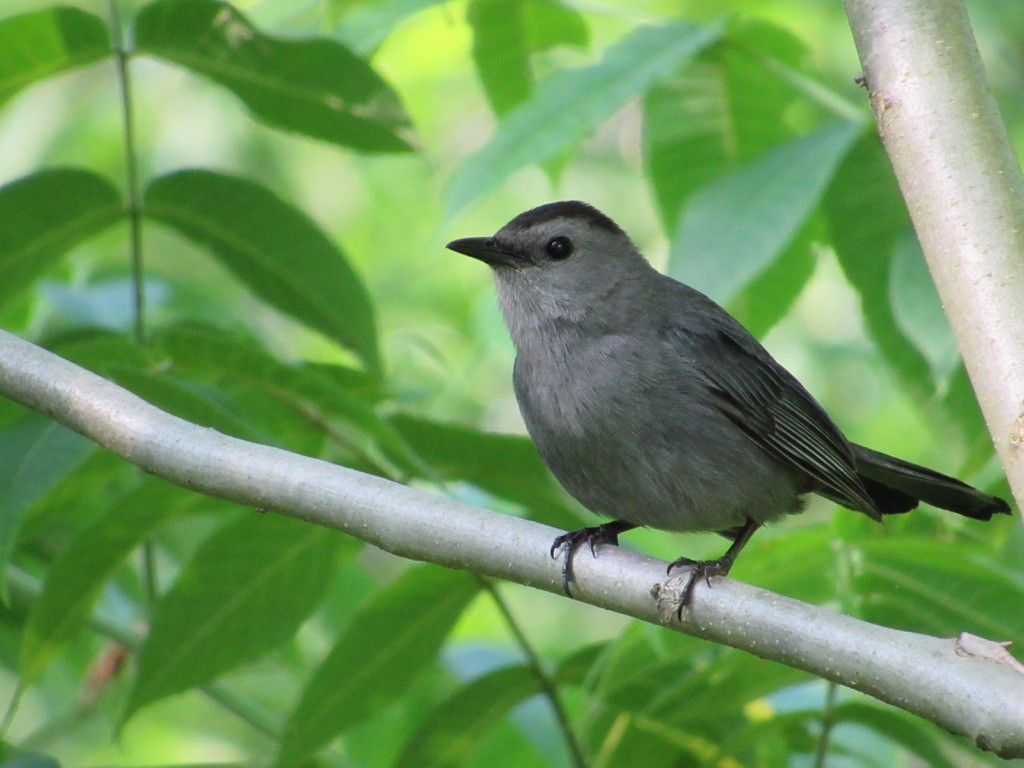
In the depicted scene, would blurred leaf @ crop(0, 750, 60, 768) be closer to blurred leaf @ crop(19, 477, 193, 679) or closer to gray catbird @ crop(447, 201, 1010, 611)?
blurred leaf @ crop(19, 477, 193, 679)

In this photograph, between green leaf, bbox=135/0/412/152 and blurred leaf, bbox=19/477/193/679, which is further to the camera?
green leaf, bbox=135/0/412/152

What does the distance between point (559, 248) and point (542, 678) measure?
1.77 meters

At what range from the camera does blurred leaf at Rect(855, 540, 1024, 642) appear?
3.23 m

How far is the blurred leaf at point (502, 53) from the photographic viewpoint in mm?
4680

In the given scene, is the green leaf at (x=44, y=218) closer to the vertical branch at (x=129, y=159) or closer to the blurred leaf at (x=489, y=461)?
the vertical branch at (x=129, y=159)

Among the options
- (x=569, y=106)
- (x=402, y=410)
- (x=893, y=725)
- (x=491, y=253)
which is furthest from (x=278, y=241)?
(x=893, y=725)

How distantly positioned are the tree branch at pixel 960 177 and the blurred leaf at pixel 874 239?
4.50 ft

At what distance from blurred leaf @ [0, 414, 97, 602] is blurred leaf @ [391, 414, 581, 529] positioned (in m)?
1.04

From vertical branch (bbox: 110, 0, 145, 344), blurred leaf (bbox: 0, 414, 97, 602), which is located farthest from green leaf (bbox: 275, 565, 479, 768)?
vertical branch (bbox: 110, 0, 145, 344)

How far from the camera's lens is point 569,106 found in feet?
12.3

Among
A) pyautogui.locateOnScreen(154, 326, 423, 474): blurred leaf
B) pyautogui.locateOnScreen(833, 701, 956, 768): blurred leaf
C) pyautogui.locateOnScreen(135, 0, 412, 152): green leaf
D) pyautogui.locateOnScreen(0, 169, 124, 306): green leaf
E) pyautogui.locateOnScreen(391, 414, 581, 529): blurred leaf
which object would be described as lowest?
pyautogui.locateOnScreen(833, 701, 956, 768): blurred leaf

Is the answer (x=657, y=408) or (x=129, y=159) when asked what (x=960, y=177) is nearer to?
(x=657, y=408)

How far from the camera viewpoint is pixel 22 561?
15.0 feet

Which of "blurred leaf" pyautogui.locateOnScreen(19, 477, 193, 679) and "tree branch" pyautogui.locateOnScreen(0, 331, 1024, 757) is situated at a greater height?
"tree branch" pyautogui.locateOnScreen(0, 331, 1024, 757)
